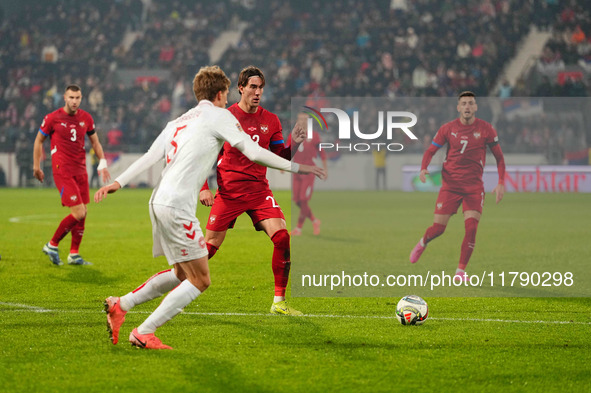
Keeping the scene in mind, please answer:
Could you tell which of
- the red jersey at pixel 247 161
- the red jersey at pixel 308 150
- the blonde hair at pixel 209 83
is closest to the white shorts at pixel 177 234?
the blonde hair at pixel 209 83

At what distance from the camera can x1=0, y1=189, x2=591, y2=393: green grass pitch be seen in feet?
16.1

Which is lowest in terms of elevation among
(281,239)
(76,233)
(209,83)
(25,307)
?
(25,307)

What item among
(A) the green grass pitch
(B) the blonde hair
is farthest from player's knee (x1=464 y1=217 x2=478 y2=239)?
(B) the blonde hair

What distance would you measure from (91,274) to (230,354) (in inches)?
198

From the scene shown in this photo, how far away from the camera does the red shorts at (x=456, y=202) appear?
31.6 ft

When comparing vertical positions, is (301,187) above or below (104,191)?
below

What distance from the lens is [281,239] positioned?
748 centimetres

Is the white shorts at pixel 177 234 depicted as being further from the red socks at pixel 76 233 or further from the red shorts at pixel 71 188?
the red socks at pixel 76 233

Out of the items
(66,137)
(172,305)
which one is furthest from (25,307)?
(66,137)

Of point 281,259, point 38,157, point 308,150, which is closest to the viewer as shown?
point 281,259

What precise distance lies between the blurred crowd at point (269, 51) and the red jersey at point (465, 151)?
881 inches

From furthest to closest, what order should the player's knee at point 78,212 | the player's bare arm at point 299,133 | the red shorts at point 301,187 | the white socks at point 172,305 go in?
the red shorts at point 301,187
the player's knee at point 78,212
the player's bare arm at point 299,133
the white socks at point 172,305

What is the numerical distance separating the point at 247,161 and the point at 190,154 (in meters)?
1.98

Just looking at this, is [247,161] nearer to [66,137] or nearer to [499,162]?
[499,162]
